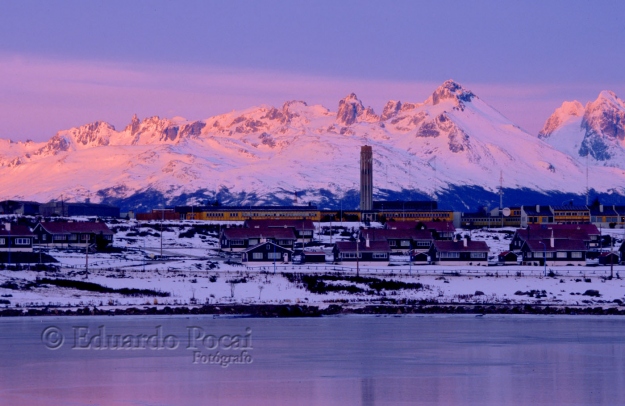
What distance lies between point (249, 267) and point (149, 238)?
3173 cm

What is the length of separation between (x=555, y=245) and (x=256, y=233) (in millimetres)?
25499

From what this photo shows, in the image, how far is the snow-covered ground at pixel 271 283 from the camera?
210ft

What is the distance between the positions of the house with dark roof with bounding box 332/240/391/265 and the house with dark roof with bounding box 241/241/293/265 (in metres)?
3.91

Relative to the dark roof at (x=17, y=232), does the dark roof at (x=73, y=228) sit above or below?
above

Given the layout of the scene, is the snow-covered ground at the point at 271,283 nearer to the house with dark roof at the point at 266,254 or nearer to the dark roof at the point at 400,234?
the house with dark roof at the point at 266,254

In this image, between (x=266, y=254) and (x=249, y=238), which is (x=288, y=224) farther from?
(x=266, y=254)

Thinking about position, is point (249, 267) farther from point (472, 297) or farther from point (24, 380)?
point (24, 380)

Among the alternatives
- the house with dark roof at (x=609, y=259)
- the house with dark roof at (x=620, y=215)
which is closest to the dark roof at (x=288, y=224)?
the house with dark roof at (x=609, y=259)

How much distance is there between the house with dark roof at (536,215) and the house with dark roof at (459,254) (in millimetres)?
61804

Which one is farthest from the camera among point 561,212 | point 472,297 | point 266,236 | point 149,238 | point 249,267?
point 561,212

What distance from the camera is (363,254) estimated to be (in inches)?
3546

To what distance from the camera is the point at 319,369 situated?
40.8 m

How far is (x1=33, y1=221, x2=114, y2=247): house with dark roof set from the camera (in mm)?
101750

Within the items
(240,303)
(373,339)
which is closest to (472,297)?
(240,303)
